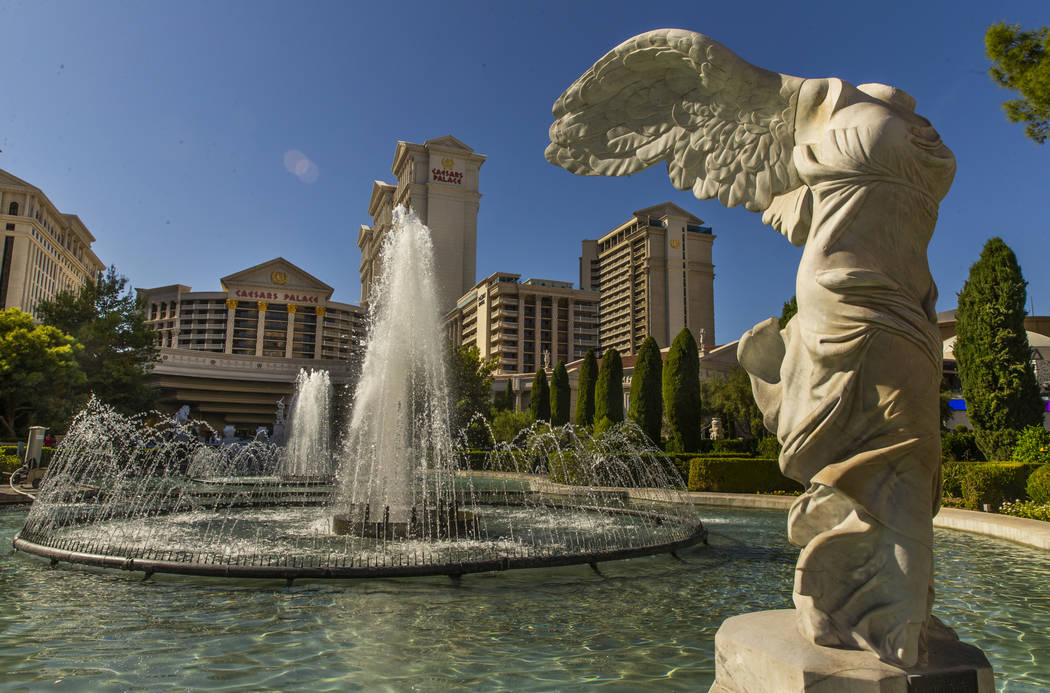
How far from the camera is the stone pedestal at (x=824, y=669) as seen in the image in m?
2.49

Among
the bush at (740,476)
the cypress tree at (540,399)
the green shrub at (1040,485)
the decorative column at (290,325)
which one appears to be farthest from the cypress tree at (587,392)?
the decorative column at (290,325)

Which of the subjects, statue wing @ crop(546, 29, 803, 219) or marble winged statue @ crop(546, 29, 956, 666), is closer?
marble winged statue @ crop(546, 29, 956, 666)

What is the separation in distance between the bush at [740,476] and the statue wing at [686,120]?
1320 cm

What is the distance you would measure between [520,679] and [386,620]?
1.63 metres

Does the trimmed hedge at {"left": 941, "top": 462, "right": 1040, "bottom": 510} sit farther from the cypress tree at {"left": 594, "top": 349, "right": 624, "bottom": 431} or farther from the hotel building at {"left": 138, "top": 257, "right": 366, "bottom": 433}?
the hotel building at {"left": 138, "top": 257, "right": 366, "bottom": 433}

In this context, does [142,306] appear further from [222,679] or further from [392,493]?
[222,679]

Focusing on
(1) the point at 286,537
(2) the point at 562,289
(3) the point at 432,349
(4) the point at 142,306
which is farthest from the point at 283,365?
(1) the point at 286,537

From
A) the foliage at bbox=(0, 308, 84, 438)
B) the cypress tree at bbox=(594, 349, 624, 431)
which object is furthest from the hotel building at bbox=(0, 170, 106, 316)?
the cypress tree at bbox=(594, 349, 624, 431)

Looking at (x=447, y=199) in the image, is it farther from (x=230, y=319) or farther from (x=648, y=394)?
(x=648, y=394)

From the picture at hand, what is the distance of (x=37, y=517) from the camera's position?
949cm

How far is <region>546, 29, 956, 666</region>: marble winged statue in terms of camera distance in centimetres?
276

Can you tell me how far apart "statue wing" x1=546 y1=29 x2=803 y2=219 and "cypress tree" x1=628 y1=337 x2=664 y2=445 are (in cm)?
1987

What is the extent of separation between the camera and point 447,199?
94.5 metres

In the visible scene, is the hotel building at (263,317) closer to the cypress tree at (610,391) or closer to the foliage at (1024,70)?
the cypress tree at (610,391)
